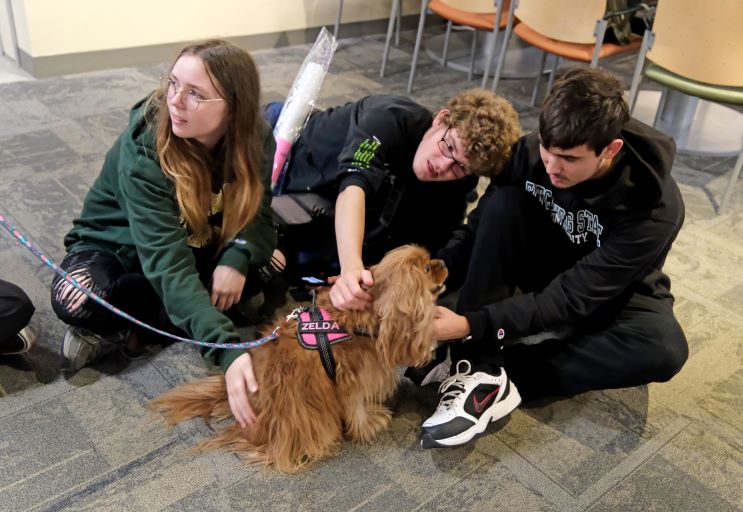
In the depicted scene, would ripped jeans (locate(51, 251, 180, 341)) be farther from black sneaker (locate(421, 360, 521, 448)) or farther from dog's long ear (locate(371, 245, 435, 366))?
black sneaker (locate(421, 360, 521, 448))

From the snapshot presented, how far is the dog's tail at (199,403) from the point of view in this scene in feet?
5.87

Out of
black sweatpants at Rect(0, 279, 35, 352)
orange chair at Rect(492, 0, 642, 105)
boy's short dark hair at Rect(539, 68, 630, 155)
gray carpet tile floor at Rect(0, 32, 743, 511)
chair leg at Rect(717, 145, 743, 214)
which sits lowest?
gray carpet tile floor at Rect(0, 32, 743, 511)

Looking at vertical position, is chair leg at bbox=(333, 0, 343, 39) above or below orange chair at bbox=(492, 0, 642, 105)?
below

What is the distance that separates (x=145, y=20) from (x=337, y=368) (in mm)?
3326

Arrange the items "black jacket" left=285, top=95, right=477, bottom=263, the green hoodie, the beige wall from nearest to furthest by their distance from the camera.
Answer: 1. the green hoodie
2. "black jacket" left=285, top=95, right=477, bottom=263
3. the beige wall

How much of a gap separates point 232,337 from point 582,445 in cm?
102

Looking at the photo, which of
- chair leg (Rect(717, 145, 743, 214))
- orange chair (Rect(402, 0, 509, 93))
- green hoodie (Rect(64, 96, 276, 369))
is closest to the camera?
green hoodie (Rect(64, 96, 276, 369))

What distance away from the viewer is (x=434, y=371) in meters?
2.01

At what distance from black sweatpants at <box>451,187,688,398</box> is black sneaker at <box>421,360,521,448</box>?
47 mm

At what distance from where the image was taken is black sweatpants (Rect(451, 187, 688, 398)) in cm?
187

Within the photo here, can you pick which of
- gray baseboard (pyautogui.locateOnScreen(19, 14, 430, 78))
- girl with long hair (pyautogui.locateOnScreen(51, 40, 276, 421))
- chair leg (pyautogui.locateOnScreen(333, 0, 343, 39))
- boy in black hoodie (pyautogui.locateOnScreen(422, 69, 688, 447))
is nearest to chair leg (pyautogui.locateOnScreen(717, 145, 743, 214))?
boy in black hoodie (pyautogui.locateOnScreen(422, 69, 688, 447))

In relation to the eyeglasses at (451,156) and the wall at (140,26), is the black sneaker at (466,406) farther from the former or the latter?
the wall at (140,26)

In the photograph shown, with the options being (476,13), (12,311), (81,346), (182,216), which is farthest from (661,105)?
(12,311)

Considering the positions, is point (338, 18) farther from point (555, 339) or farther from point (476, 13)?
point (555, 339)
